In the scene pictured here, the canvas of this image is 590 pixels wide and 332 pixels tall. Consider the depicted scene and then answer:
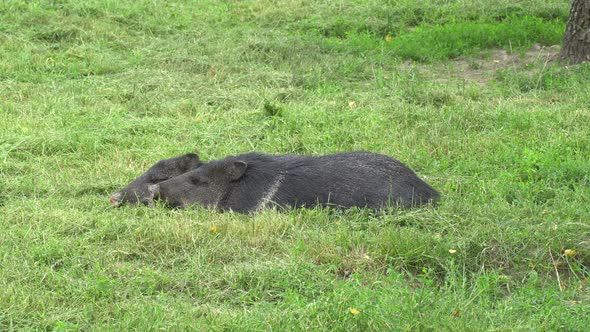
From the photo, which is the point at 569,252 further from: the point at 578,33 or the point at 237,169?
the point at 578,33

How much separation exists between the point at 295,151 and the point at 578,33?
4937 millimetres

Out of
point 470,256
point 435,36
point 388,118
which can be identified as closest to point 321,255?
point 470,256

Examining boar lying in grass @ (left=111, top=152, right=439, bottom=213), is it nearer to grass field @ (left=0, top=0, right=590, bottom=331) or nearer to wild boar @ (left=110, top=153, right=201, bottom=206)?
wild boar @ (left=110, top=153, right=201, bottom=206)

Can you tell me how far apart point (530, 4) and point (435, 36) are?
8.70ft

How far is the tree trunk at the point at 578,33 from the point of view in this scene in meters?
11.8

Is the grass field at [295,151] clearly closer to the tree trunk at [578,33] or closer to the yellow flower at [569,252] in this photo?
the yellow flower at [569,252]

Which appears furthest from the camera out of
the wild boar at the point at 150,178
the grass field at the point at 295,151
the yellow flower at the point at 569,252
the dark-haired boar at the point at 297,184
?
the wild boar at the point at 150,178

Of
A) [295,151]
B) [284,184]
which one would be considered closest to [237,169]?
[284,184]

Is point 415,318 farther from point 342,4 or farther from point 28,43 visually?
point 342,4

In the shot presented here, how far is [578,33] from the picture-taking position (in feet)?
38.9

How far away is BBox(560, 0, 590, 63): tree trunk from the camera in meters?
11.8

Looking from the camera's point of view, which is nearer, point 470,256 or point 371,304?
point 371,304

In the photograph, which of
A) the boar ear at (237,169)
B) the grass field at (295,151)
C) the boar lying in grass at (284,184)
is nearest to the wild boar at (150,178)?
the boar lying in grass at (284,184)

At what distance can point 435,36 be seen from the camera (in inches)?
535
